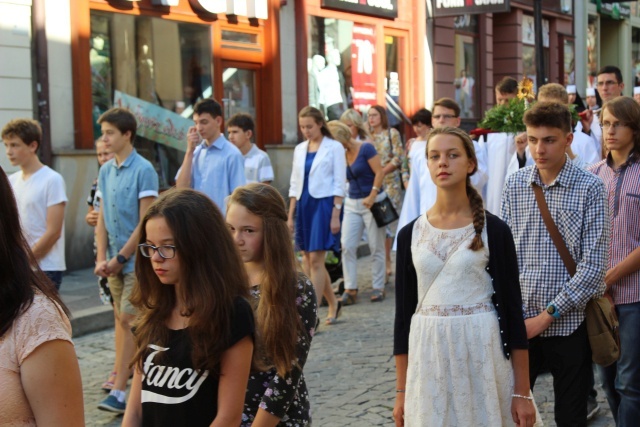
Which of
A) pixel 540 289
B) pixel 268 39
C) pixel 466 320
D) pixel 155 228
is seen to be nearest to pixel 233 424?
pixel 155 228

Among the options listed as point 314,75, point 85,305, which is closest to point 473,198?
point 85,305

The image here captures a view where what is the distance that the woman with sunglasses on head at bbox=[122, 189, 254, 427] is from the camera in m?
2.90

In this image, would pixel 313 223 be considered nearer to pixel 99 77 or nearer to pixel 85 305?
pixel 85 305

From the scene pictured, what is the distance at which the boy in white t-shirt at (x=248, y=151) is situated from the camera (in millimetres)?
9281

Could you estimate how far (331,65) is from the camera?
698 inches

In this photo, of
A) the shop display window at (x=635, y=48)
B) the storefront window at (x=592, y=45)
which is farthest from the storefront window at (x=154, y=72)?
the shop display window at (x=635, y=48)

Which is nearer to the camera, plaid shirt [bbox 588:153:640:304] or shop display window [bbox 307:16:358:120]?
plaid shirt [bbox 588:153:640:304]

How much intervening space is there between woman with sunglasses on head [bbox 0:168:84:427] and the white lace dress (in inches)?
70.6

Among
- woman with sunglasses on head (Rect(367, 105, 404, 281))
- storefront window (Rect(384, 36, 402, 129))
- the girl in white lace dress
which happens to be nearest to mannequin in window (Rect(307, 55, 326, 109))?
storefront window (Rect(384, 36, 402, 129))

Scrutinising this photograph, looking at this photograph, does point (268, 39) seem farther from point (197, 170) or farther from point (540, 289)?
point (540, 289)

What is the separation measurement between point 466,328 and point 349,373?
3.64 m

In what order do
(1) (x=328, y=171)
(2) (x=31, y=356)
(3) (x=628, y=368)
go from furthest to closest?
(1) (x=328, y=171) → (3) (x=628, y=368) → (2) (x=31, y=356)

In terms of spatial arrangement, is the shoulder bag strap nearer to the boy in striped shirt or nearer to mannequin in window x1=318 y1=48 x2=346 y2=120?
the boy in striped shirt

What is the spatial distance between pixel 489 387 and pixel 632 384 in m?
1.39
